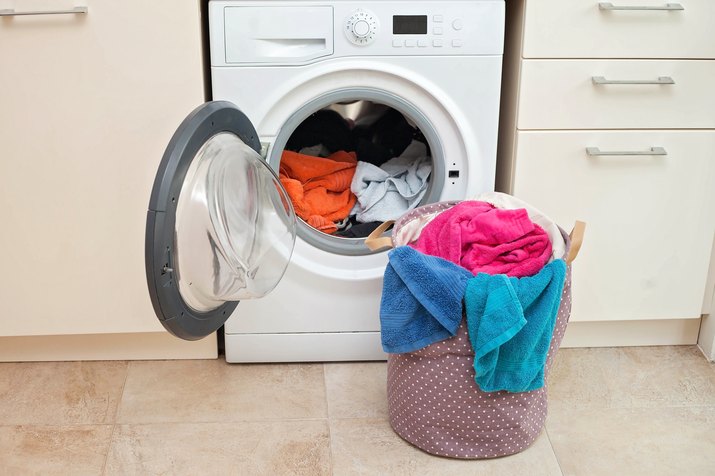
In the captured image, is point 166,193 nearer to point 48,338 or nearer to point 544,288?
point 544,288

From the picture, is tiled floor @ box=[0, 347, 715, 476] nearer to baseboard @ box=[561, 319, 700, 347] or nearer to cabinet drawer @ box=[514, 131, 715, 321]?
baseboard @ box=[561, 319, 700, 347]

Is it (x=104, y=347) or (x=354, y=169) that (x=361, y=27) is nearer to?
(x=354, y=169)

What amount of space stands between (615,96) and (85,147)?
1115 millimetres

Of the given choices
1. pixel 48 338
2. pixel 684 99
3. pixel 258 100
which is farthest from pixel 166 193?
pixel 684 99

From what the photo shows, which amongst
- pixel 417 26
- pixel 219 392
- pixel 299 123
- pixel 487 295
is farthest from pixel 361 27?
pixel 219 392

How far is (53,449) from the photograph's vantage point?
172cm

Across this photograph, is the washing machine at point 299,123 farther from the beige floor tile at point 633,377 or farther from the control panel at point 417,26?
the beige floor tile at point 633,377

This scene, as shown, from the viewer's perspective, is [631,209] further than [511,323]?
Yes

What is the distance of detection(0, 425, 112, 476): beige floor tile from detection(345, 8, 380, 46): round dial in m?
0.94

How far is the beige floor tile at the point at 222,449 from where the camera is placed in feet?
5.46

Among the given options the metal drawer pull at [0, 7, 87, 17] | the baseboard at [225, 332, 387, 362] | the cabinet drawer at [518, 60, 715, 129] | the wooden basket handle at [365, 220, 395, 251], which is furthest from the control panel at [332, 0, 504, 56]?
the baseboard at [225, 332, 387, 362]

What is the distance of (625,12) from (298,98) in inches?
27.4

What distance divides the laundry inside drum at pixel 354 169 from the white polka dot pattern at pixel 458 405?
1.26 feet

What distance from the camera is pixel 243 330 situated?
6.50ft
